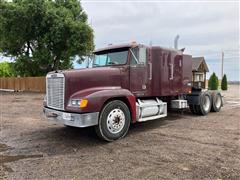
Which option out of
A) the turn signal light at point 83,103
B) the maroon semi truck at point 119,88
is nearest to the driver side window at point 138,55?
the maroon semi truck at point 119,88

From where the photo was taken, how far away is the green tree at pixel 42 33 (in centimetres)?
2477

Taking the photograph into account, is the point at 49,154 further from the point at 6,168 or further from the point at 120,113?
the point at 120,113

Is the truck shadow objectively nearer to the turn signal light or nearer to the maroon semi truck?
the maroon semi truck

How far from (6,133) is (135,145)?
3810 mm

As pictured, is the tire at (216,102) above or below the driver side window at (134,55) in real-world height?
below

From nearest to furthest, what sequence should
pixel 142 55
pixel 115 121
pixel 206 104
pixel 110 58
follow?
1. pixel 115 121
2. pixel 142 55
3. pixel 110 58
4. pixel 206 104

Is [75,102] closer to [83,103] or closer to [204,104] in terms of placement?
[83,103]

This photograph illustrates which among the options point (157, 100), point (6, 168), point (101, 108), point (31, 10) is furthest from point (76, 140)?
point (31, 10)

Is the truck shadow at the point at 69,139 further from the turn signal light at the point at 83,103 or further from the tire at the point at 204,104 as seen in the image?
the tire at the point at 204,104

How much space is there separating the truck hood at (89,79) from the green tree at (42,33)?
18.2 m

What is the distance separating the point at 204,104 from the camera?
1030cm

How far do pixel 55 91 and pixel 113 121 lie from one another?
62.7 inches

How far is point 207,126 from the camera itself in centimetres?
787

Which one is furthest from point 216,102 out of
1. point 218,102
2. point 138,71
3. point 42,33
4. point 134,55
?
point 42,33
